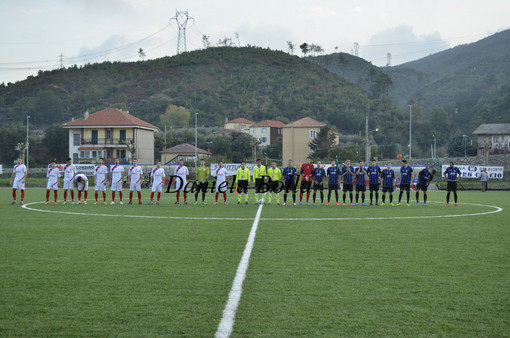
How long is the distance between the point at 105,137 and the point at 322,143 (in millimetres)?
35777

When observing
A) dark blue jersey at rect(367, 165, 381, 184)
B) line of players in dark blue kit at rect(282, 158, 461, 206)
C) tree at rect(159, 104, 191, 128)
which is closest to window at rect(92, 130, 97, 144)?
tree at rect(159, 104, 191, 128)

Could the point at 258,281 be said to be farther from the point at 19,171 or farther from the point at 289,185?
the point at 19,171

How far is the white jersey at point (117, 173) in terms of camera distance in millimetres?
22745

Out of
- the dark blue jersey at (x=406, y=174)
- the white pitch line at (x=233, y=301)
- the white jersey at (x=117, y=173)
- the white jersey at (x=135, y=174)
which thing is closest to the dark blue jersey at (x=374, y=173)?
the dark blue jersey at (x=406, y=174)

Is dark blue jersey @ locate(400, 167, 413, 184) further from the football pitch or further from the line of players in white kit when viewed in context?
the football pitch

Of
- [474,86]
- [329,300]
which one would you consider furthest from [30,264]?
[474,86]

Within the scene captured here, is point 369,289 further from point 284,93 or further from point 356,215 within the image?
point 284,93

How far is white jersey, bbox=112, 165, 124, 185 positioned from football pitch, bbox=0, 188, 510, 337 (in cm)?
957

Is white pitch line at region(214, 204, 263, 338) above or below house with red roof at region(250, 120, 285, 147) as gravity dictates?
below

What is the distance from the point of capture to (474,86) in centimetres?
16638

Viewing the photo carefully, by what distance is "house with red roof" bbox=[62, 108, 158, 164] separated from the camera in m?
75.1

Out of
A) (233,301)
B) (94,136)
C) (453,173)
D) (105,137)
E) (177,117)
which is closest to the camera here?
(233,301)

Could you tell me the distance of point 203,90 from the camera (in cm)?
14938

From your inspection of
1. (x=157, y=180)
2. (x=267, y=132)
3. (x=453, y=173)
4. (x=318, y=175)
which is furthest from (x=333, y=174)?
(x=267, y=132)
